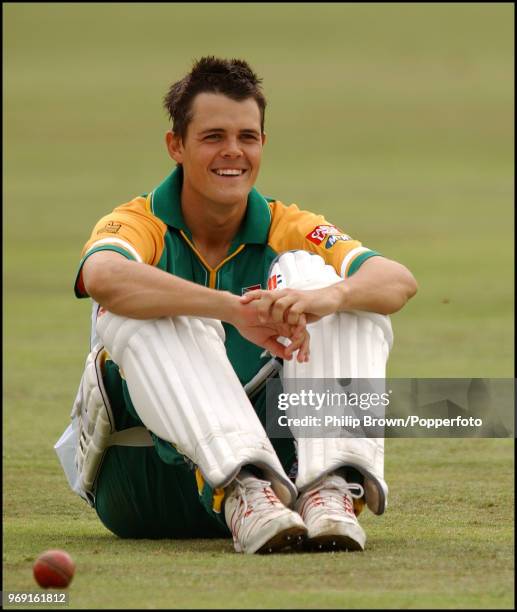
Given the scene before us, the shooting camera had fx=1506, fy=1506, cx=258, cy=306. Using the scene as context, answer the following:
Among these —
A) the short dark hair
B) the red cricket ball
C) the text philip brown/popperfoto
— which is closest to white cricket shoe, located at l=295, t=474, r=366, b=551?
the text philip brown/popperfoto

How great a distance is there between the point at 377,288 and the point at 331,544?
2.16 feet

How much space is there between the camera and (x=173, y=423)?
11.1 feet

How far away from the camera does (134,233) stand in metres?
3.86

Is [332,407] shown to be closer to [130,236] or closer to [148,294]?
[148,294]

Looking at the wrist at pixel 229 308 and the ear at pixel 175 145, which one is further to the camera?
the ear at pixel 175 145

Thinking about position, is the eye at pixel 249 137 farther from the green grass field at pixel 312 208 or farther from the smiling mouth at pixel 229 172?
the green grass field at pixel 312 208

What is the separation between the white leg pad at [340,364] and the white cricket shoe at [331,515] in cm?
4

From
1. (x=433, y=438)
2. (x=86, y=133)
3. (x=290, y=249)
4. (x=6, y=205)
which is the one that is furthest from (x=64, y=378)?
(x=86, y=133)

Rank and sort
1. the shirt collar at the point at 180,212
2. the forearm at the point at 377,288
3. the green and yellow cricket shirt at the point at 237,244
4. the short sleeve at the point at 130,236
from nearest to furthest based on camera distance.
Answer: the forearm at the point at 377,288
the short sleeve at the point at 130,236
the green and yellow cricket shirt at the point at 237,244
the shirt collar at the point at 180,212

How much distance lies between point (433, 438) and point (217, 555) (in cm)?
275

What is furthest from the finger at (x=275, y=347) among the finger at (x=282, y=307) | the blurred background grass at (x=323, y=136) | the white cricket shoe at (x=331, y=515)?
the blurred background grass at (x=323, y=136)

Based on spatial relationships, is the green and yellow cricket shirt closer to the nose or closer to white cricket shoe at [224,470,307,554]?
the nose

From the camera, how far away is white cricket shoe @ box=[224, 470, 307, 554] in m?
3.22

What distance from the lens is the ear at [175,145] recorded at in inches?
159
